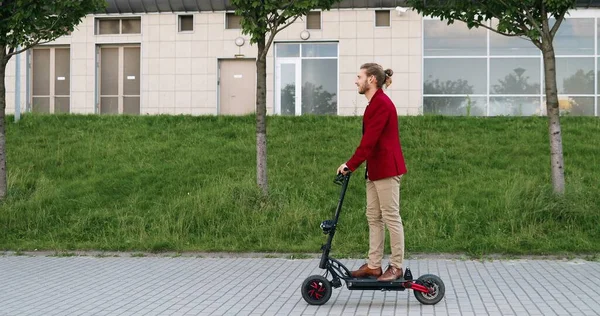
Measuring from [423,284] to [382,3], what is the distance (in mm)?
19693

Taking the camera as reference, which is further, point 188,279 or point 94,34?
point 94,34

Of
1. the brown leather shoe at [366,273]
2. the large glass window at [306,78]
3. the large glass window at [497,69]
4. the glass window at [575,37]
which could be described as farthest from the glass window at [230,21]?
the brown leather shoe at [366,273]

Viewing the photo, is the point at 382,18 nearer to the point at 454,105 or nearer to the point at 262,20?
the point at 454,105

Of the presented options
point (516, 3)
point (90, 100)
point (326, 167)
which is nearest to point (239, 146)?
point (326, 167)

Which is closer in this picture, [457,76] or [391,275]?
[391,275]

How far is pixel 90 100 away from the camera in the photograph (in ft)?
88.6

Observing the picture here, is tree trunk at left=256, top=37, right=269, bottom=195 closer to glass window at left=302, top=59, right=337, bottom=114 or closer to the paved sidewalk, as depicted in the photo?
the paved sidewalk

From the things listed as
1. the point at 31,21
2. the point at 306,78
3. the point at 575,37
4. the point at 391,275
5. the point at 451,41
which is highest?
the point at 575,37

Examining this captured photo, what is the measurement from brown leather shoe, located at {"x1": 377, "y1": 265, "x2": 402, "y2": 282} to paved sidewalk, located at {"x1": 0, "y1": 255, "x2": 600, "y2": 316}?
0.83 feet

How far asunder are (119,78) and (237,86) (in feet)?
14.1

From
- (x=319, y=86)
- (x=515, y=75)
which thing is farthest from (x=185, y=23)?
(x=515, y=75)

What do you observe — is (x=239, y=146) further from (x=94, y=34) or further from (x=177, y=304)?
(x=94, y=34)

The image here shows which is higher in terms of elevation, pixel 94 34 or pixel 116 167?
pixel 94 34

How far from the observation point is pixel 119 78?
27.2m
